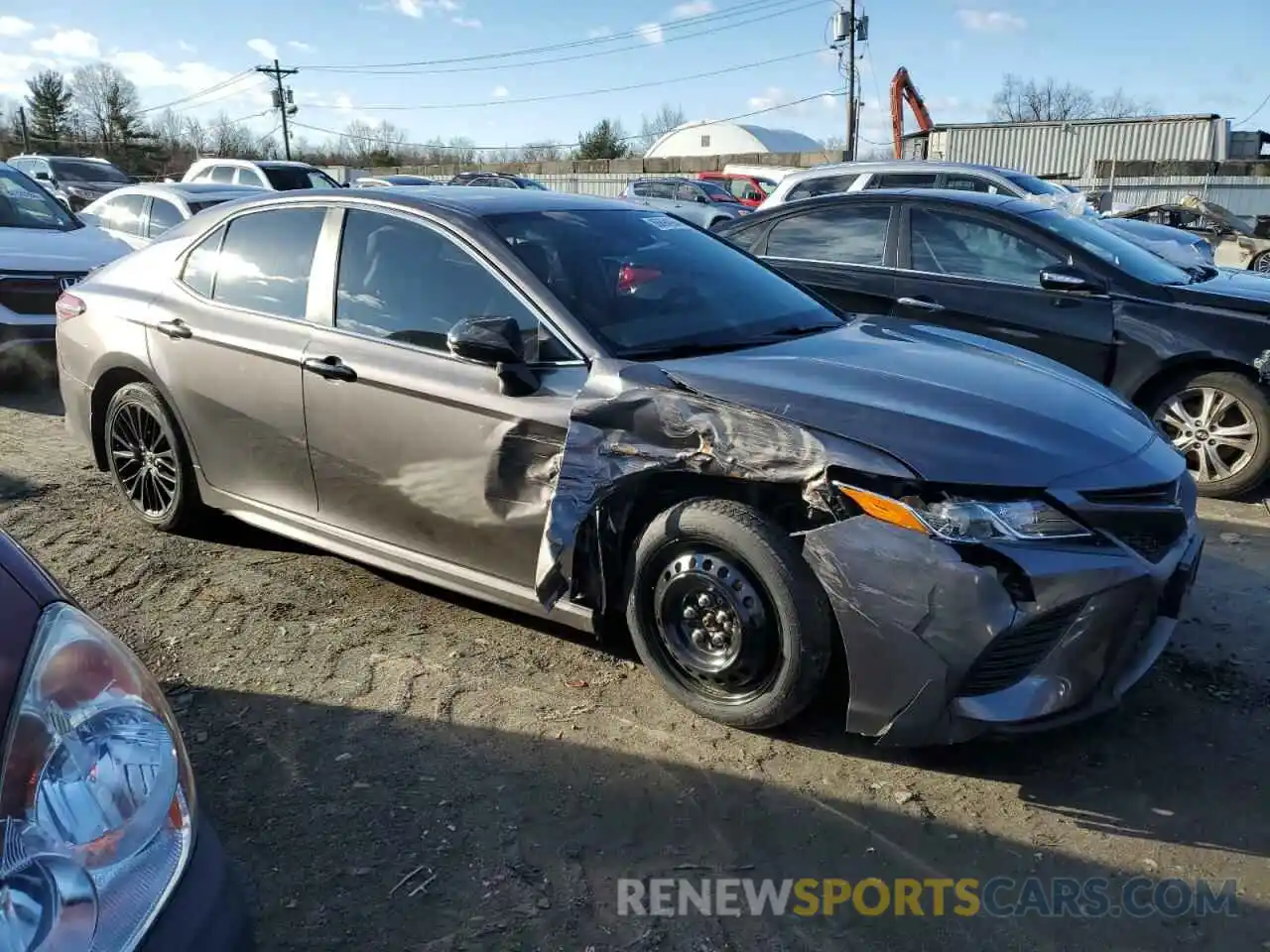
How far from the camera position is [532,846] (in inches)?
107

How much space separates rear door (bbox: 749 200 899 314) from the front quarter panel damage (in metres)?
3.92

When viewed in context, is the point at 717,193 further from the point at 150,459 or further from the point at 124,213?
the point at 150,459

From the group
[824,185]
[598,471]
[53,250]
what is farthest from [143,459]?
[824,185]

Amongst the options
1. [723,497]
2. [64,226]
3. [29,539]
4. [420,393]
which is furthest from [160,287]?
[64,226]

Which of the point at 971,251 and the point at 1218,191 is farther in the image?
the point at 1218,191

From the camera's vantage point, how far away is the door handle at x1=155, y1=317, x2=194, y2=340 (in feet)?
14.6

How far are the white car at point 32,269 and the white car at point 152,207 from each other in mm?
2334

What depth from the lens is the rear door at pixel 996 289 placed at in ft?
19.2

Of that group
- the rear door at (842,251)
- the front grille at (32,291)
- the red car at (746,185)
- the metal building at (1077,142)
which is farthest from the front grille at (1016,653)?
the metal building at (1077,142)

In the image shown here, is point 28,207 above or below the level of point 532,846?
above

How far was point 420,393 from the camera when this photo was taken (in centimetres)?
361

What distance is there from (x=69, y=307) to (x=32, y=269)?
349 cm

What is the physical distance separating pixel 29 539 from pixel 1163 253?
680 centimetres

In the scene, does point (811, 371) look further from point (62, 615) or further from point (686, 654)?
point (62, 615)
